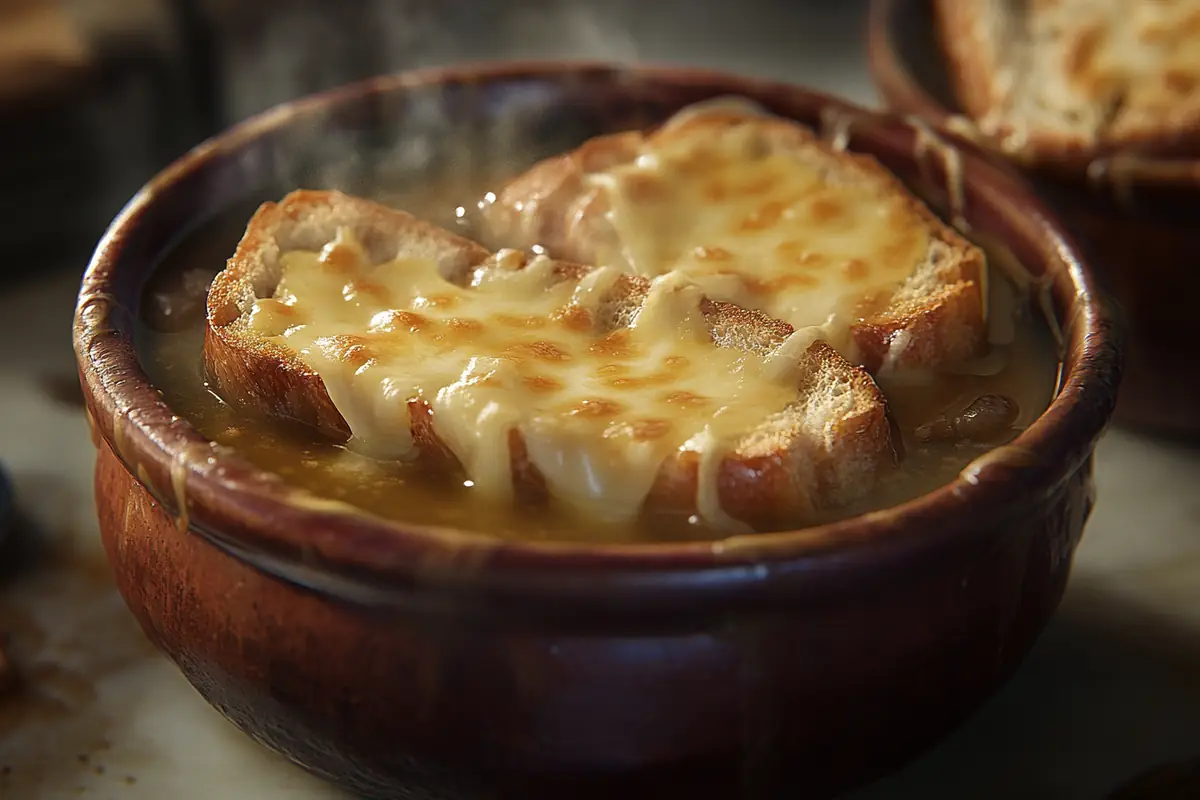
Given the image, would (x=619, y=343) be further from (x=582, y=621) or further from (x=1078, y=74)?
(x=1078, y=74)

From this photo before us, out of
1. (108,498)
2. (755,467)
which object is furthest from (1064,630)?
(108,498)

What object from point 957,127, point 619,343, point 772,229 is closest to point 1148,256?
point 957,127

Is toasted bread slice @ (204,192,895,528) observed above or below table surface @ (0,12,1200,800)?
above

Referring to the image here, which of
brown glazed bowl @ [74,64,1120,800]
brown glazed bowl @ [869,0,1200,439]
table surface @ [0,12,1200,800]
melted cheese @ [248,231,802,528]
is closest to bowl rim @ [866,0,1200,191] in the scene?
brown glazed bowl @ [869,0,1200,439]

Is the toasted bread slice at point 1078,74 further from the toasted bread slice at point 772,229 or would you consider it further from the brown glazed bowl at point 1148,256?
the toasted bread slice at point 772,229

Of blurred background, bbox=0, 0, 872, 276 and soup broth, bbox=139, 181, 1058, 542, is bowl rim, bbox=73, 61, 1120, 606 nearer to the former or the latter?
soup broth, bbox=139, 181, 1058, 542

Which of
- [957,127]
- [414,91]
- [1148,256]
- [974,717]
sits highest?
[414,91]

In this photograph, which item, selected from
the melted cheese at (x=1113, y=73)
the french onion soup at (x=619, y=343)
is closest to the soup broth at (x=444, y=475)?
the french onion soup at (x=619, y=343)
